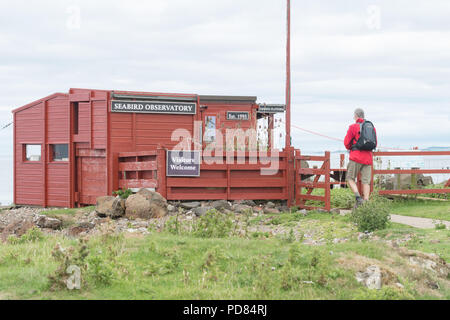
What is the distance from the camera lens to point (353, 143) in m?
13.8

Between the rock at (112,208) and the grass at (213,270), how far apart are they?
22.4ft

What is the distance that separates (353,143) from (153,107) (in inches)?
324

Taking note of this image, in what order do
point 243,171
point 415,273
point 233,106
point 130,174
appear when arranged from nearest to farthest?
1. point 415,273
2. point 243,171
3. point 130,174
4. point 233,106

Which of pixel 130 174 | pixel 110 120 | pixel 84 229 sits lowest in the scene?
pixel 84 229

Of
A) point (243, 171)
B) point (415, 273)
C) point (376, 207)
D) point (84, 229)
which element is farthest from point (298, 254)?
point (243, 171)

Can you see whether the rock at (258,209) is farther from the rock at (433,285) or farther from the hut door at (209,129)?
the rock at (433,285)

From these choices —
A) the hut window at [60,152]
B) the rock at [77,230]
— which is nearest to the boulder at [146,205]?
the rock at [77,230]

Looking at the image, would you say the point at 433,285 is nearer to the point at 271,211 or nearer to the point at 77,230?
the point at 77,230

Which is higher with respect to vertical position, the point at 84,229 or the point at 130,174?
the point at 130,174

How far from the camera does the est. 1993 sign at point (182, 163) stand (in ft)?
53.1

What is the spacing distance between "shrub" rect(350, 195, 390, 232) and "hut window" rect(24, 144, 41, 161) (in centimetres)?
1520

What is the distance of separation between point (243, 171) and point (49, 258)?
961cm
